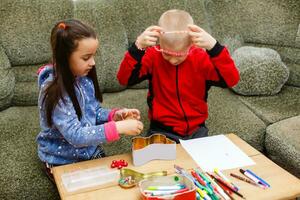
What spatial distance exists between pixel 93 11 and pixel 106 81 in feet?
1.32

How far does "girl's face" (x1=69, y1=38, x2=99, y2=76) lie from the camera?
1.39 m

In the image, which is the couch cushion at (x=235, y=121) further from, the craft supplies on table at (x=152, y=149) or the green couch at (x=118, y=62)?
the craft supplies on table at (x=152, y=149)

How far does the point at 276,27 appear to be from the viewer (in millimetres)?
2473

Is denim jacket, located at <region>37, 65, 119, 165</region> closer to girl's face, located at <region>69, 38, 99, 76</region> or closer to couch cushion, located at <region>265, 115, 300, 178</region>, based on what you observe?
girl's face, located at <region>69, 38, 99, 76</region>

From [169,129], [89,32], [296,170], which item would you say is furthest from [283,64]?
[89,32]

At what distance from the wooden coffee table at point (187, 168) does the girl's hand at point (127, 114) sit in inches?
6.2

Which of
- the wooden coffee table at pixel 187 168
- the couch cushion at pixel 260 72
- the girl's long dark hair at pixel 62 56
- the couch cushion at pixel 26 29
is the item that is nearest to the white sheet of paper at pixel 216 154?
the wooden coffee table at pixel 187 168

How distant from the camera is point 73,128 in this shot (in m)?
1.38

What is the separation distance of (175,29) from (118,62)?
2.33 feet

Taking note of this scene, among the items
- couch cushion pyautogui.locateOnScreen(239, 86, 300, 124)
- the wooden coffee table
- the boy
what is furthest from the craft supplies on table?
couch cushion pyautogui.locateOnScreen(239, 86, 300, 124)

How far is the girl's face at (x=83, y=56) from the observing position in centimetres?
139

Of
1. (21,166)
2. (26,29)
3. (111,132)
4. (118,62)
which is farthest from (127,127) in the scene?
(26,29)

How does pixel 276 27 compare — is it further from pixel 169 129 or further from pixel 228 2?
pixel 169 129

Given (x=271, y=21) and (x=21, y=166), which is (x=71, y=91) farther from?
(x=271, y=21)
